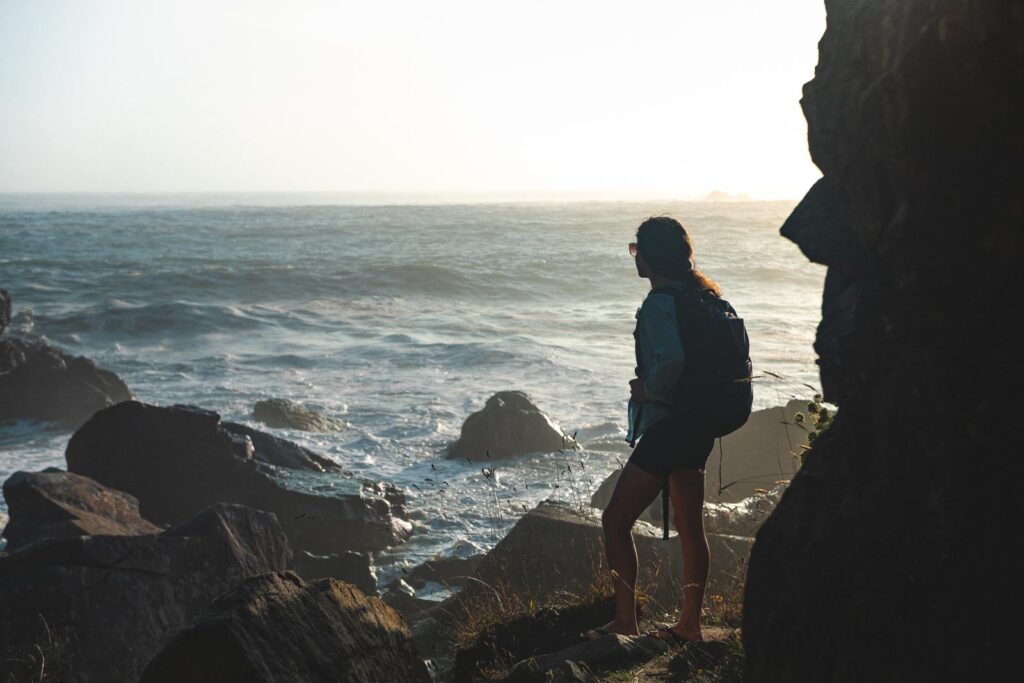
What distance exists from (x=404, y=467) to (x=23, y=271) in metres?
27.9

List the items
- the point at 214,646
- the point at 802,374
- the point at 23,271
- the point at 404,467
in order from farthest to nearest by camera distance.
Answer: the point at 23,271 → the point at 802,374 → the point at 404,467 → the point at 214,646

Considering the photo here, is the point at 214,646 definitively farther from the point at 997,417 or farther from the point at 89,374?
the point at 89,374

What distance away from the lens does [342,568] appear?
27.7 ft

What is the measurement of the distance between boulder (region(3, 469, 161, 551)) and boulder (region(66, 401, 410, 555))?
1189 millimetres

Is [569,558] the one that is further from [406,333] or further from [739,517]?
[406,333]

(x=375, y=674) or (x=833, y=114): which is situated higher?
(x=833, y=114)

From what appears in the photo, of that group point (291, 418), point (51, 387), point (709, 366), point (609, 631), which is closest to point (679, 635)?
point (609, 631)

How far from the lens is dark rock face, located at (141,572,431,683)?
351 centimetres

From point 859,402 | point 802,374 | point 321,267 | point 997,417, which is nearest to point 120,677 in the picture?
point 859,402

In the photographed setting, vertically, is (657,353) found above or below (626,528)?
above

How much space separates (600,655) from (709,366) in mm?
1277

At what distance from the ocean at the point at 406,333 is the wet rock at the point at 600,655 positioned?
2.45m

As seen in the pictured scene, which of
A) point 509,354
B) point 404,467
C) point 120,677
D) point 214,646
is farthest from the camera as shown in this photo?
point 509,354

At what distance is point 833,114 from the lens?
323 centimetres
